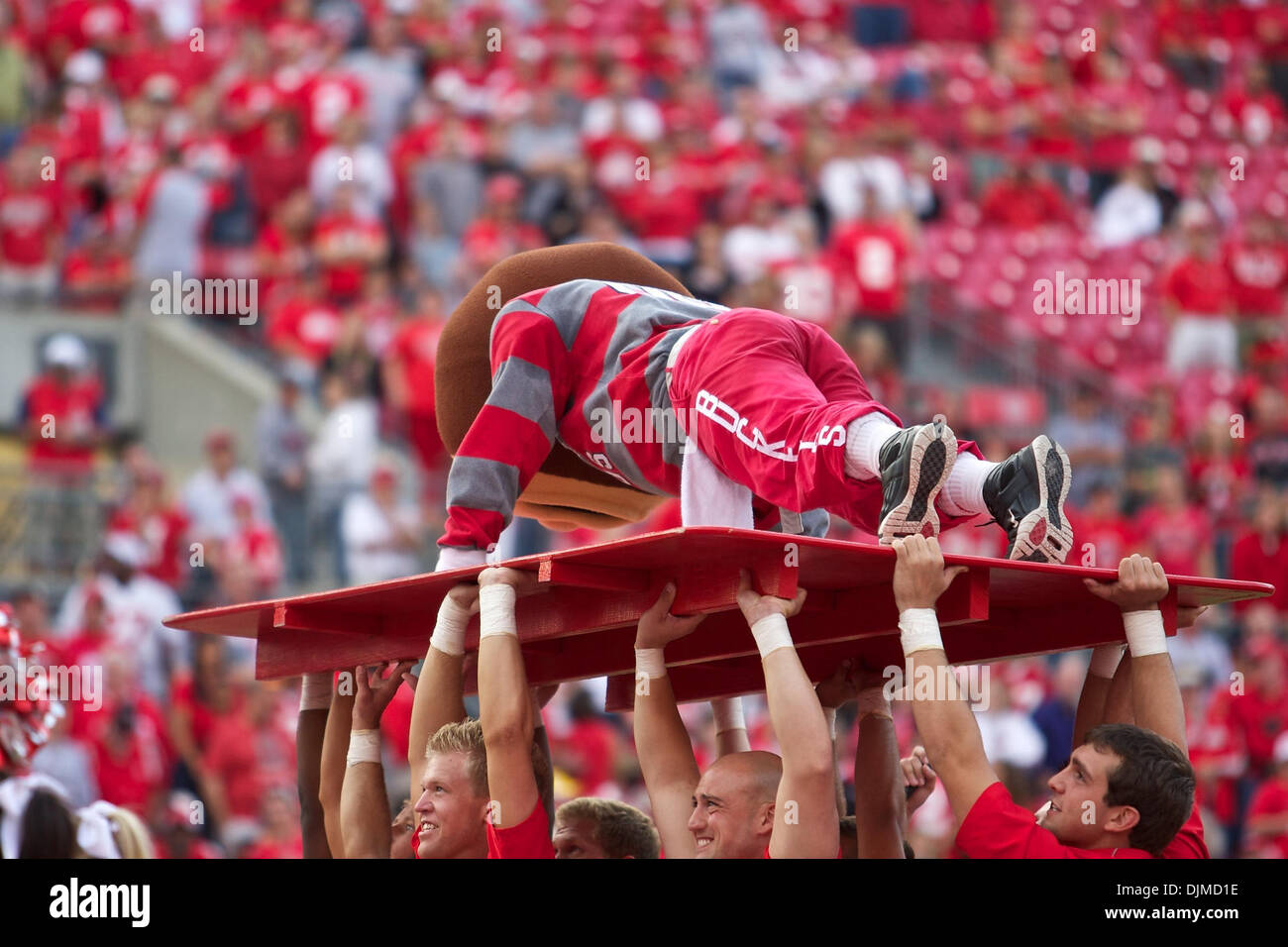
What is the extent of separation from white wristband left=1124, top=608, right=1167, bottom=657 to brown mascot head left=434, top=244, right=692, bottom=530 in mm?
1540

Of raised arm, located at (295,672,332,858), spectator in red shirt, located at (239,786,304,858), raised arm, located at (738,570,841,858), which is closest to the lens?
raised arm, located at (738,570,841,858)

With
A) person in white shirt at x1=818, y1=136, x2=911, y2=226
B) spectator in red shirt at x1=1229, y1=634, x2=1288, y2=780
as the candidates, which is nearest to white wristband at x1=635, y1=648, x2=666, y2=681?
spectator in red shirt at x1=1229, y1=634, x2=1288, y2=780

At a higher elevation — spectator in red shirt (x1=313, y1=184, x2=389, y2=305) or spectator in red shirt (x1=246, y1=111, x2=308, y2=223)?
spectator in red shirt (x1=246, y1=111, x2=308, y2=223)

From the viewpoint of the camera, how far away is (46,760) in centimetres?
761

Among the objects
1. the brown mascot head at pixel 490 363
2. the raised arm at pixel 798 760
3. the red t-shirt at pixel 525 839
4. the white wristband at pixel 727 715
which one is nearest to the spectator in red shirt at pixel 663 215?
the brown mascot head at pixel 490 363

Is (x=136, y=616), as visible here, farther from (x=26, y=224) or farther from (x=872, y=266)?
(x=872, y=266)

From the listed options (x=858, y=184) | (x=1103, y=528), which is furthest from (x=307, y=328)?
(x=1103, y=528)

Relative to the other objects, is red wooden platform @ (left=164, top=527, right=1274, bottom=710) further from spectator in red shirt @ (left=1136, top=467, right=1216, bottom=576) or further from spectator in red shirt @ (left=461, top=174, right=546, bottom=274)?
spectator in red shirt @ (left=461, top=174, right=546, bottom=274)

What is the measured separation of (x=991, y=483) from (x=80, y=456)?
7.29 m

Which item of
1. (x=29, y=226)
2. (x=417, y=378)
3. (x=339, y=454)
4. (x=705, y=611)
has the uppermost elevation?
(x=29, y=226)

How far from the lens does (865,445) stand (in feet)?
12.4

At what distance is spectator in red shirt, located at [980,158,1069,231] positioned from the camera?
12594 mm

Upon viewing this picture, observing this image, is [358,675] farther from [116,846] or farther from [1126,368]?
[1126,368]

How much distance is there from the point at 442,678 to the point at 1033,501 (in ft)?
4.23
